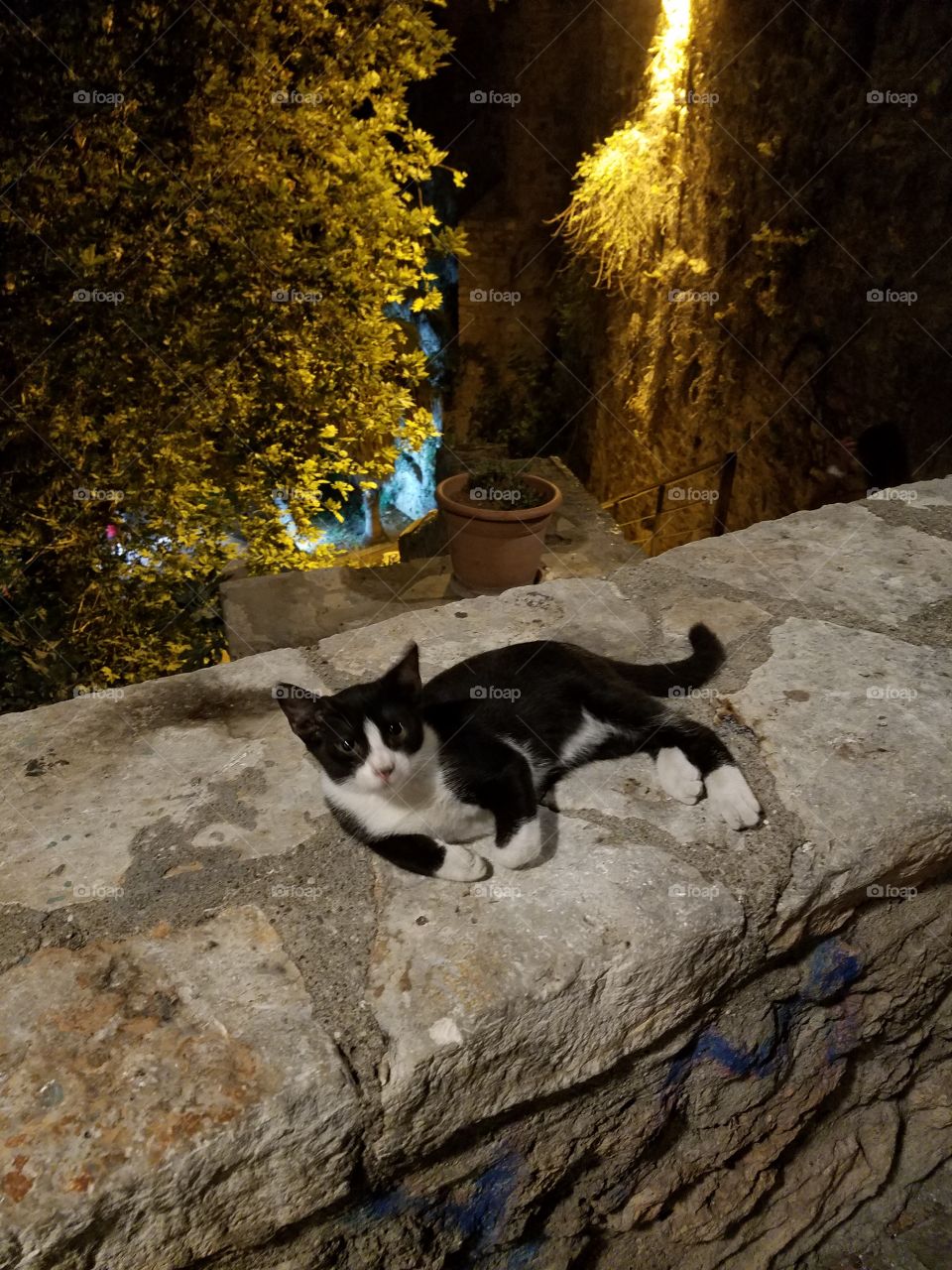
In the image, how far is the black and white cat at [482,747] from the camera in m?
1.51

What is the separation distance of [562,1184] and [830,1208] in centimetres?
80

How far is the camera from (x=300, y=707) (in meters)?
1.55

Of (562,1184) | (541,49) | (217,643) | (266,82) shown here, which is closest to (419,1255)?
(562,1184)

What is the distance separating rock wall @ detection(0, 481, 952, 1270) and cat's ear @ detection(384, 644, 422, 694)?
28 cm

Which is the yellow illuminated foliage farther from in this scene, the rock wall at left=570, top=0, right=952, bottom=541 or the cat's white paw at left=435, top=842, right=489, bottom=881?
the cat's white paw at left=435, top=842, right=489, bottom=881

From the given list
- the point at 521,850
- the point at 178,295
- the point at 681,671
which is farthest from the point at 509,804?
the point at 178,295

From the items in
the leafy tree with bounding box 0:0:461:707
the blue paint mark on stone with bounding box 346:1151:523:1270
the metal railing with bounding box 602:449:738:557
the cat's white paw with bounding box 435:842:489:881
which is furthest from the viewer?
the metal railing with bounding box 602:449:738:557

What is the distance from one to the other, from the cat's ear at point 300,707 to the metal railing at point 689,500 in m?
4.86

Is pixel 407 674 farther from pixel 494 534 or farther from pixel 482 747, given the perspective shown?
pixel 494 534

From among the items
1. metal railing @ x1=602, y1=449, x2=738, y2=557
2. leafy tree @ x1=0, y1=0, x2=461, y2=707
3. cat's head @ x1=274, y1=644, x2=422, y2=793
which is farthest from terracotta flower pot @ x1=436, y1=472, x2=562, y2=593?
cat's head @ x1=274, y1=644, x2=422, y2=793

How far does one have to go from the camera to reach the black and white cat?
4.96 feet

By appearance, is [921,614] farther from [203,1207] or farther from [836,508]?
[203,1207]

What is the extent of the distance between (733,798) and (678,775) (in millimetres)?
111

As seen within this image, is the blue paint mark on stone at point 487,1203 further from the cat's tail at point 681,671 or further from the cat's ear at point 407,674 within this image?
the cat's tail at point 681,671
